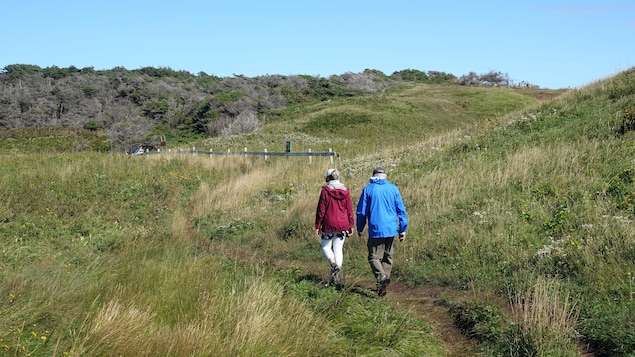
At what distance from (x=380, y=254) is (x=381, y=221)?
53 centimetres

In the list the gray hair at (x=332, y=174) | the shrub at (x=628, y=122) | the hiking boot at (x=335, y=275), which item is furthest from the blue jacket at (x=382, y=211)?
the shrub at (x=628, y=122)

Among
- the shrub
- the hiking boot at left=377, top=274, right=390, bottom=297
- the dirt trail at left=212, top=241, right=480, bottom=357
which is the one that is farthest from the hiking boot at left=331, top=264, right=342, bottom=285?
the shrub

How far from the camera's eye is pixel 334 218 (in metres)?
8.91

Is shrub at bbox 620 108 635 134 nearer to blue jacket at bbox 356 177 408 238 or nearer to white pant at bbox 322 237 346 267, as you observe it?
blue jacket at bbox 356 177 408 238

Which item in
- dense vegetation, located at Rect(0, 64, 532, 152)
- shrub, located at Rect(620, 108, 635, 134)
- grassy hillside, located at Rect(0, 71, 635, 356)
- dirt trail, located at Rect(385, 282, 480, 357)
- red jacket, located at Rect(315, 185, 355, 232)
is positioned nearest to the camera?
grassy hillside, located at Rect(0, 71, 635, 356)

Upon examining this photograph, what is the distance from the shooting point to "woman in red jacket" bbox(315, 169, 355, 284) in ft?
29.2

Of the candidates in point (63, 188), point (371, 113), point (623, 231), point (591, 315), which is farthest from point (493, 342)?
point (371, 113)

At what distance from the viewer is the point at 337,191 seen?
8.95 meters

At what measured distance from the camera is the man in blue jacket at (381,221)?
8.43m

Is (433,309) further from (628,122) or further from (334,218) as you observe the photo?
(628,122)

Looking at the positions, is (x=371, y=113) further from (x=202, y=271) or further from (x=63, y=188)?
(x=202, y=271)

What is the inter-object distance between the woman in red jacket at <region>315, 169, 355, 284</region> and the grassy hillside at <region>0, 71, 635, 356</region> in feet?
1.87

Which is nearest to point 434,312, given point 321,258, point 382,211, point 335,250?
point 382,211

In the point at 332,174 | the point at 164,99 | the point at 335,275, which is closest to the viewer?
the point at 335,275
